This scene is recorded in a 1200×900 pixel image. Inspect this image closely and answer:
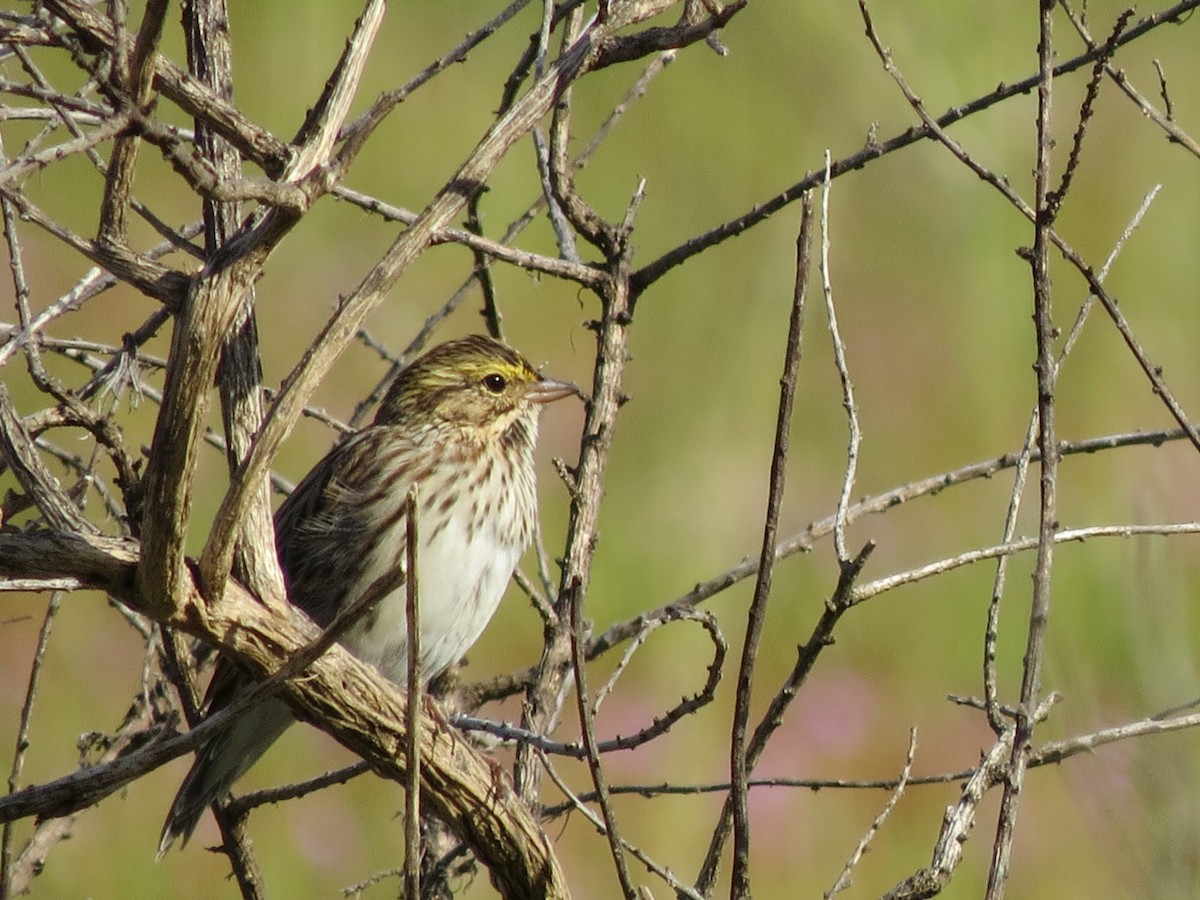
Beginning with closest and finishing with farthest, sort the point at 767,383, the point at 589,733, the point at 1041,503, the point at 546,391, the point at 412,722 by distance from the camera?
the point at 412,722
the point at 589,733
the point at 1041,503
the point at 546,391
the point at 767,383

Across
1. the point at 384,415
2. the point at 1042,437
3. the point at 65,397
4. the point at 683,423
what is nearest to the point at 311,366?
the point at 65,397

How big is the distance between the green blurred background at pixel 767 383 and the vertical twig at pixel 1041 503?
127 inches

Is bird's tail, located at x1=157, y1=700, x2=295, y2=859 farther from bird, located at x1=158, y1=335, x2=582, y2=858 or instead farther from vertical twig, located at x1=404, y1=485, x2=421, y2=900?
vertical twig, located at x1=404, y1=485, x2=421, y2=900

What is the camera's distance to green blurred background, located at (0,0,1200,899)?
726 centimetres

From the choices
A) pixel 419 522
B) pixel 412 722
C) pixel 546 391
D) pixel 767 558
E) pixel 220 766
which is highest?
pixel 546 391

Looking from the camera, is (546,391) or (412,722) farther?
(546,391)

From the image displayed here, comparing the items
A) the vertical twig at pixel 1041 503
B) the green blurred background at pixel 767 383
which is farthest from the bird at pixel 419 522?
the vertical twig at pixel 1041 503

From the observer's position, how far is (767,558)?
2.39 m

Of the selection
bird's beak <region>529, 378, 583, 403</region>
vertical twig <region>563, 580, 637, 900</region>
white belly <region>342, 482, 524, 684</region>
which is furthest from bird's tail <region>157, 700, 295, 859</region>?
vertical twig <region>563, 580, 637, 900</region>

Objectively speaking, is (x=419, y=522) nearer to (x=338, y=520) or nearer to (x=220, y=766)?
(x=338, y=520)

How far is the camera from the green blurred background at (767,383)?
7.26 metres

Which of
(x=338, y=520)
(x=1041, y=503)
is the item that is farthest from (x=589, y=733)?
(x=338, y=520)

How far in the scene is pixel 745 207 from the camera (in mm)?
11039

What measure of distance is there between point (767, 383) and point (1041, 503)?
22.5 ft
